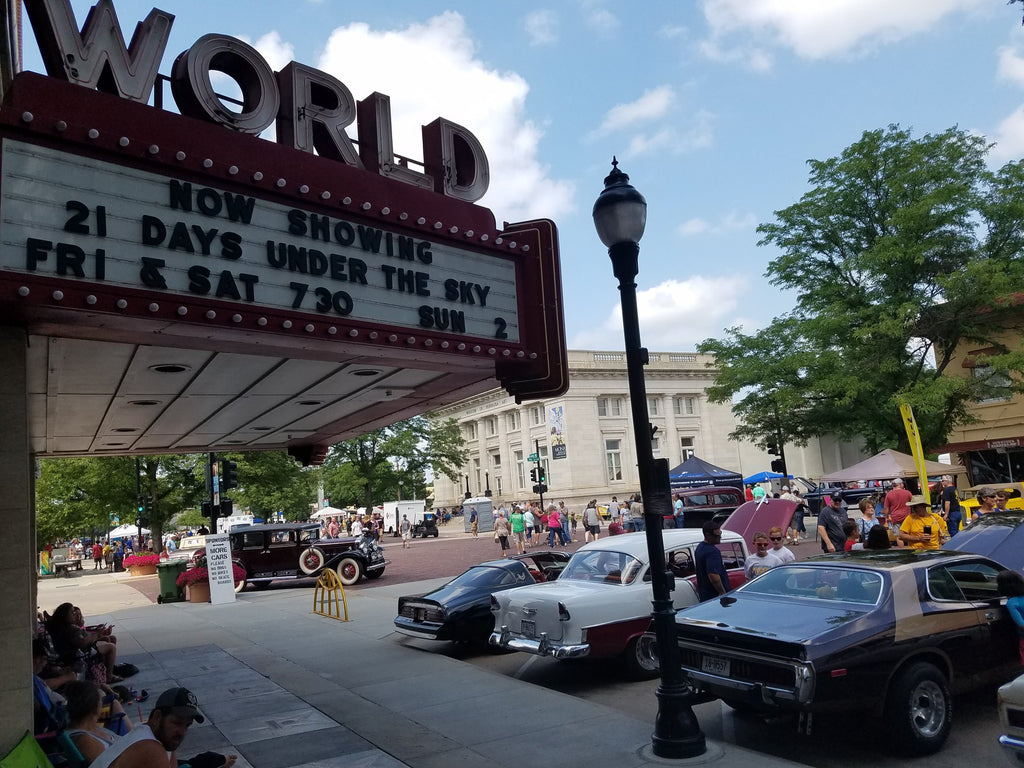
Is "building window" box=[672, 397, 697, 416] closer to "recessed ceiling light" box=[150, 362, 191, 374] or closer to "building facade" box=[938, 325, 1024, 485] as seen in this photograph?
"building facade" box=[938, 325, 1024, 485]

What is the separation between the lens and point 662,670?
6480mm

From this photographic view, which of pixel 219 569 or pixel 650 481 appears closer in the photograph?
pixel 650 481

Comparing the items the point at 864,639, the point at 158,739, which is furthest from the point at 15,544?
the point at 864,639

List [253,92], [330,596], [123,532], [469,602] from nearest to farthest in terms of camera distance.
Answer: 1. [253,92]
2. [469,602]
3. [330,596]
4. [123,532]

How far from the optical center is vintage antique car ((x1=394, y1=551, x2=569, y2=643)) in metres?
11.1

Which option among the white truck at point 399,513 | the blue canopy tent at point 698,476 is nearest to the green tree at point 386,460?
the white truck at point 399,513

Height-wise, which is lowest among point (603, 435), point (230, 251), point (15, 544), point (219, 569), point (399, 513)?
point (399, 513)

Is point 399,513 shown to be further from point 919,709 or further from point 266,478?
point 919,709

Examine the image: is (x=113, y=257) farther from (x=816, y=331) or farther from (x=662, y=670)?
(x=816, y=331)

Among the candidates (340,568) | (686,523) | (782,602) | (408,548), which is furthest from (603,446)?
(782,602)

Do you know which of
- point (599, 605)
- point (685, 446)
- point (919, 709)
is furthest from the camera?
point (685, 446)

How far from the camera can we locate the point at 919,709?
6262 millimetres

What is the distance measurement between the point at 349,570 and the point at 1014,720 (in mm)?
18879

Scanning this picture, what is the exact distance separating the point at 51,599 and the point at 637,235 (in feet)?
77.7
